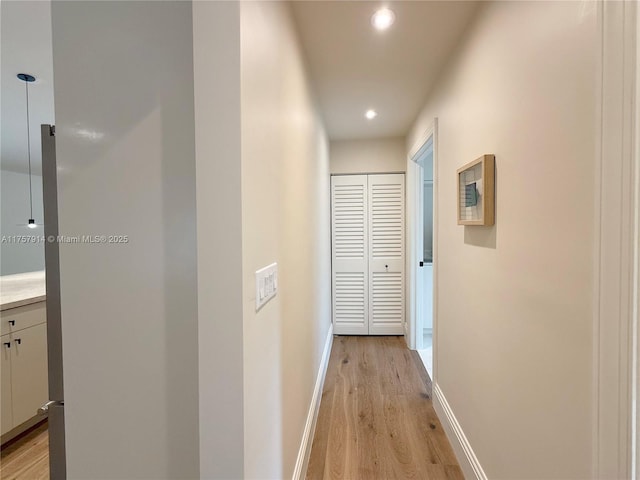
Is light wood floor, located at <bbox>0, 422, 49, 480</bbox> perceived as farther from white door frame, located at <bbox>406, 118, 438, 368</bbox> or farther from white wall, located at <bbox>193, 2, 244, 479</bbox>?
white door frame, located at <bbox>406, 118, 438, 368</bbox>

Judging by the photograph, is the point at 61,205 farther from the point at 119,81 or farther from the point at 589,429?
the point at 589,429

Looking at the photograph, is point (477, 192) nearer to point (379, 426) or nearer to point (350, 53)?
point (350, 53)

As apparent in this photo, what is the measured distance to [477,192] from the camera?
1.45 metres

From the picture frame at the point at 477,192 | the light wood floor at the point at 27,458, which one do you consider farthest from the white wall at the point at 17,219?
the picture frame at the point at 477,192

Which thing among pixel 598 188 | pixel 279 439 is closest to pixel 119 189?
pixel 279 439

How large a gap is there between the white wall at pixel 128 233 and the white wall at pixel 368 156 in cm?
283

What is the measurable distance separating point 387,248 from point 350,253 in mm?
470

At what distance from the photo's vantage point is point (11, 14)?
154 cm

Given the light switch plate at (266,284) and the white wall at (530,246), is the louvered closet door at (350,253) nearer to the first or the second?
the white wall at (530,246)

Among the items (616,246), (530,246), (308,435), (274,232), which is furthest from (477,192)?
(308,435)

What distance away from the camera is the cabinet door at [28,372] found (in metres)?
1.99

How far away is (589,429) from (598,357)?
0.22 meters

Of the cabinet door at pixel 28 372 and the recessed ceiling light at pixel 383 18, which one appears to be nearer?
the recessed ceiling light at pixel 383 18

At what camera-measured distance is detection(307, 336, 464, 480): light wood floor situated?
1711mm
